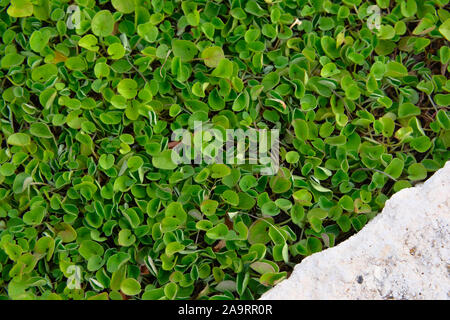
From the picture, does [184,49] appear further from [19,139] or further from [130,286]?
[130,286]

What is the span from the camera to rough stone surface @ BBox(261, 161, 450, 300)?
3.76 ft

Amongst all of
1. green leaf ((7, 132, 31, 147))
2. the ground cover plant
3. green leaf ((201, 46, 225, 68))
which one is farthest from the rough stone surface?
green leaf ((7, 132, 31, 147))

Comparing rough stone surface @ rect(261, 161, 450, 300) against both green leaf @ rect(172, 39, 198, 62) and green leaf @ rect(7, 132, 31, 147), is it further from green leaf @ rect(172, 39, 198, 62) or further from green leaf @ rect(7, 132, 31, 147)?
green leaf @ rect(7, 132, 31, 147)

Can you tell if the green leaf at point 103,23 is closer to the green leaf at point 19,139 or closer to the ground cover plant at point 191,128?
the ground cover plant at point 191,128

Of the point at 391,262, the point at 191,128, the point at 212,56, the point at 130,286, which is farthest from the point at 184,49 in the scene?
the point at 391,262

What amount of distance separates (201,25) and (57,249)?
0.86m

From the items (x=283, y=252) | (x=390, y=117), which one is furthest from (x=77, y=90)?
(x=390, y=117)

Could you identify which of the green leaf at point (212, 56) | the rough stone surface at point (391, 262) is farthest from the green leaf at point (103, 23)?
the rough stone surface at point (391, 262)

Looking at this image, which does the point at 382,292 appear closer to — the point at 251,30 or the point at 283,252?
the point at 283,252

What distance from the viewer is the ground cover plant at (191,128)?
1366mm

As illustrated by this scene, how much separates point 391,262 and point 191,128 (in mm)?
719

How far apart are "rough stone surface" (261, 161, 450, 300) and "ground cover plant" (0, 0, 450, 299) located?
15cm

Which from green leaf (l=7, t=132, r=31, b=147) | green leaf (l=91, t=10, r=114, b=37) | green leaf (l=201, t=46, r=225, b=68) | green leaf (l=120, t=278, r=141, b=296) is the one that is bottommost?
green leaf (l=120, t=278, r=141, b=296)

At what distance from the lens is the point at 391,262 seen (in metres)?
1.17
